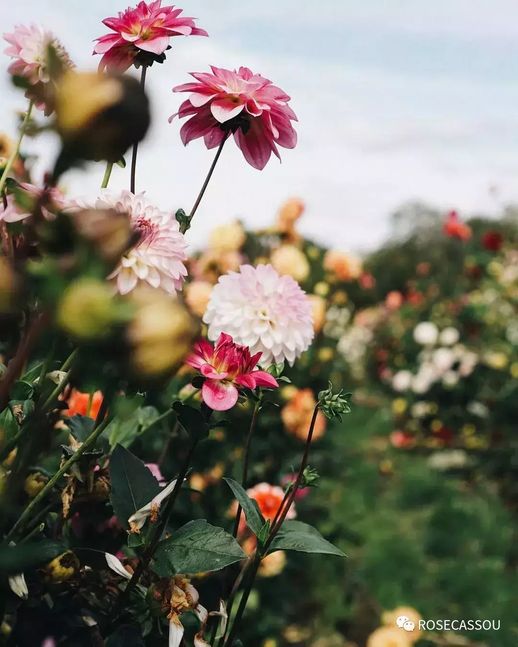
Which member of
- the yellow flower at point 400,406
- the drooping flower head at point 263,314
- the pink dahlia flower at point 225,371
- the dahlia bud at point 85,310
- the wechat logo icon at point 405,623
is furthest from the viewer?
the yellow flower at point 400,406

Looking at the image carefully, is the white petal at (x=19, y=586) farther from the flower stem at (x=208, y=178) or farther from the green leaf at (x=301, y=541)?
the flower stem at (x=208, y=178)

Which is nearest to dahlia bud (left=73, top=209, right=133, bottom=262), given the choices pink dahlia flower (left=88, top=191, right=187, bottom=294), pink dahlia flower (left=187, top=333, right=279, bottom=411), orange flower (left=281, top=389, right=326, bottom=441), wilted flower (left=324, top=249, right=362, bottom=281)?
pink dahlia flower (left=88, top=191, right=187, bottom=294)

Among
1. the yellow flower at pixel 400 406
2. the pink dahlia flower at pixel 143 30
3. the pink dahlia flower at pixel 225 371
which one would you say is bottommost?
the yellow flower at pixel 400 406

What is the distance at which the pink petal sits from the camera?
24.3 inches

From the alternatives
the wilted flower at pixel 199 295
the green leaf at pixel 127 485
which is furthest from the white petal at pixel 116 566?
the wilted flower at pixel 199 295

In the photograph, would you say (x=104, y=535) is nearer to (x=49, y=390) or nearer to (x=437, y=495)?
(x=49, y=390)

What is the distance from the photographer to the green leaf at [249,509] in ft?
2.24

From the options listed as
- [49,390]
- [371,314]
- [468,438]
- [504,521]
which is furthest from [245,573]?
[371,314]

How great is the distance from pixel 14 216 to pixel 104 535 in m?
0.33

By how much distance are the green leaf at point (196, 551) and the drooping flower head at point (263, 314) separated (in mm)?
217

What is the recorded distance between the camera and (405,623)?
1.69m

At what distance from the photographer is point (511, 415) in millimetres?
4285

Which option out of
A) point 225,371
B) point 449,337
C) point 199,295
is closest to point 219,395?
point 225,371

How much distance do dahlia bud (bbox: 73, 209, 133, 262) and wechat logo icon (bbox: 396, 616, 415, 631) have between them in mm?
1546
